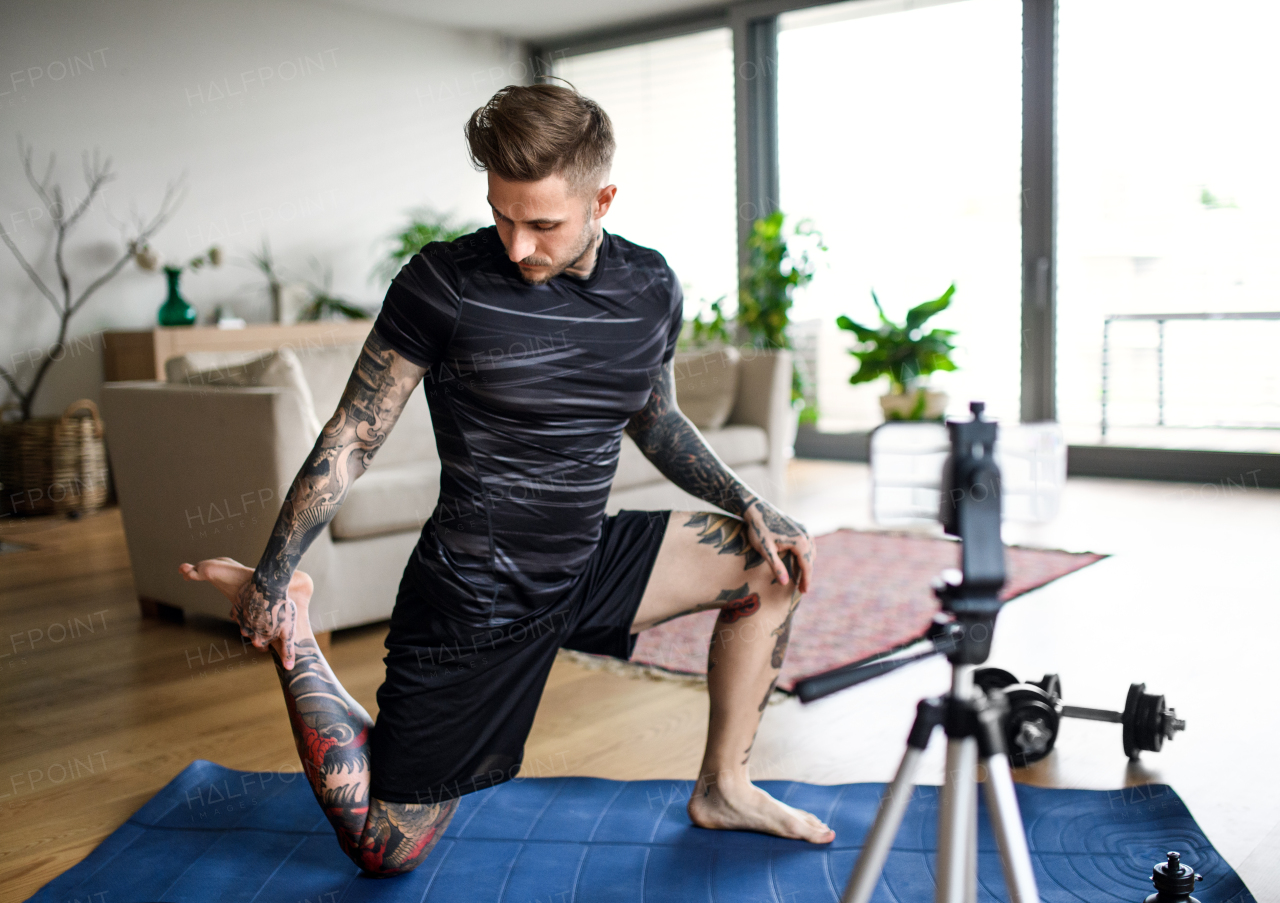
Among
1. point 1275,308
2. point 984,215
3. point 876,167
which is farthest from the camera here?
point 876,167

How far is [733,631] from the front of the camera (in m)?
1.70

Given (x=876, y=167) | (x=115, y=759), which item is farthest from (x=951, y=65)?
(x=115, y=759)

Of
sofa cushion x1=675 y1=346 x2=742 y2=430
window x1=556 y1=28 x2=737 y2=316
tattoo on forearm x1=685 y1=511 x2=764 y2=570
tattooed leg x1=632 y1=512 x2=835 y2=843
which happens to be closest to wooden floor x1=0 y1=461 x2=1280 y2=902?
tattooed leg x1=632 y1=512 x2=835 y2=843

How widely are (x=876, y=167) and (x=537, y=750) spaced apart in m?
4.66

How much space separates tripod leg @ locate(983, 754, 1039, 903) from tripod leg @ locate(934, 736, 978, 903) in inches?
0.7

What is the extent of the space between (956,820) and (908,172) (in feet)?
17.9

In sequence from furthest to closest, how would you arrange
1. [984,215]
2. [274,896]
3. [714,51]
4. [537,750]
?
[714,51] < [984,215] < [537,750] < [274,896]

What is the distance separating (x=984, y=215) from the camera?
5.54m

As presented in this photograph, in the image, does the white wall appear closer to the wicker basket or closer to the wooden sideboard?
the wooden sideboard

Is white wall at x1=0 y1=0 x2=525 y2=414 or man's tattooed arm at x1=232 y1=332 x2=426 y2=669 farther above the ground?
white wall at x1=0 y1=0 x2=525 y2=414

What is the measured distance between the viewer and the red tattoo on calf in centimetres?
170

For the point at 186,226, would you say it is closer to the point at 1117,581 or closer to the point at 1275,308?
the point at 1117,581

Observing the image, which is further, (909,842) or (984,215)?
(984,215)

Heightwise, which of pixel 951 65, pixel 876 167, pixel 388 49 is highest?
pixel 388 49
